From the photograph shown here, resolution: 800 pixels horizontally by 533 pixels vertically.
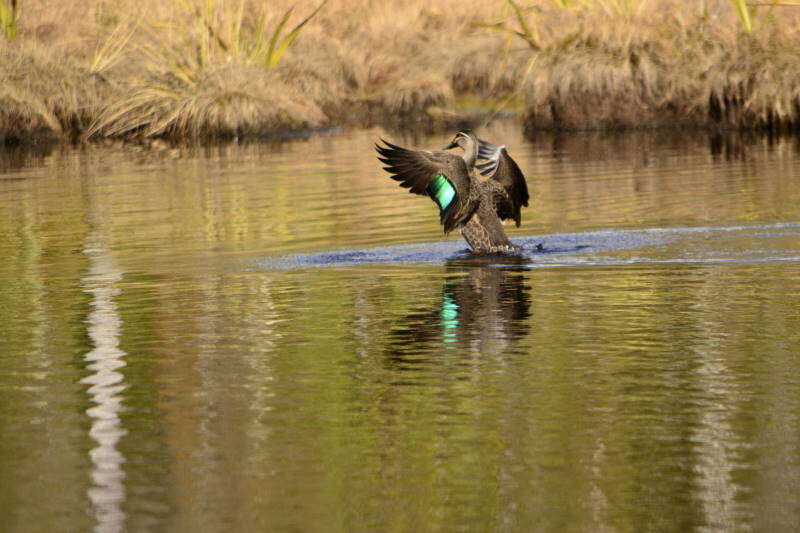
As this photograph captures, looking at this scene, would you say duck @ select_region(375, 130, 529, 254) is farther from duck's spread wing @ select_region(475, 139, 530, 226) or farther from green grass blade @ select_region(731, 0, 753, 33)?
green grass blade @ select_region(731, 0, 753, 33)

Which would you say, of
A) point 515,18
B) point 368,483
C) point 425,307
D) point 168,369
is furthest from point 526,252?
point 515,18

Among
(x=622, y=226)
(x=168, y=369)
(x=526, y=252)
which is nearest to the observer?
(x=168, y=369)

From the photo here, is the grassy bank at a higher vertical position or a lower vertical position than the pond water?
higher

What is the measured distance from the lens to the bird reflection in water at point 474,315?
846 cm

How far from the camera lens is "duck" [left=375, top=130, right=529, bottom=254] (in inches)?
454

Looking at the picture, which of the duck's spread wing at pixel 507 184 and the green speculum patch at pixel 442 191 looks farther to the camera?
the duck's spread wing at pixel 507 184

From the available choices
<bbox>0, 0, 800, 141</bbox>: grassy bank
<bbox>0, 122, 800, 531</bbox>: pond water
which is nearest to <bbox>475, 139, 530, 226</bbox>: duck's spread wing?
<bbox>0, 122, 800, 531</bbox>: pond water

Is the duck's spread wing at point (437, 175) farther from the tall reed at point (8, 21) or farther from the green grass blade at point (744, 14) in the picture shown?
the tall reed at point (8, 21)

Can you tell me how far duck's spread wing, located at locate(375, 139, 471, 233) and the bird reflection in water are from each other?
46cm

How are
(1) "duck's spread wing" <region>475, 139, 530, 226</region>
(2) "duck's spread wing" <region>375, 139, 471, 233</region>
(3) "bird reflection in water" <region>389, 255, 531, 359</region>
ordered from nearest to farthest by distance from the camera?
(3) "bird reflection in water" <region>389, 255, 531, 359</region>, (2) "duck's spread wing" <region>375, 139, 471, 233</region>, (1) "duck's spread wing" <region>475, 139, 530, 226</region>

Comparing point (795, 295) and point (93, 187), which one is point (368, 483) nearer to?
point (795, 295)

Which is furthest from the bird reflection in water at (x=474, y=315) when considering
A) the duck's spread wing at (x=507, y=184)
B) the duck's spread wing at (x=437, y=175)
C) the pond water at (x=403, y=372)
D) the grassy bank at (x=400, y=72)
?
the grassy bank at (x=400, y=72)

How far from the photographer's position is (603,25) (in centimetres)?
2878

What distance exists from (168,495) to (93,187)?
15.2m
